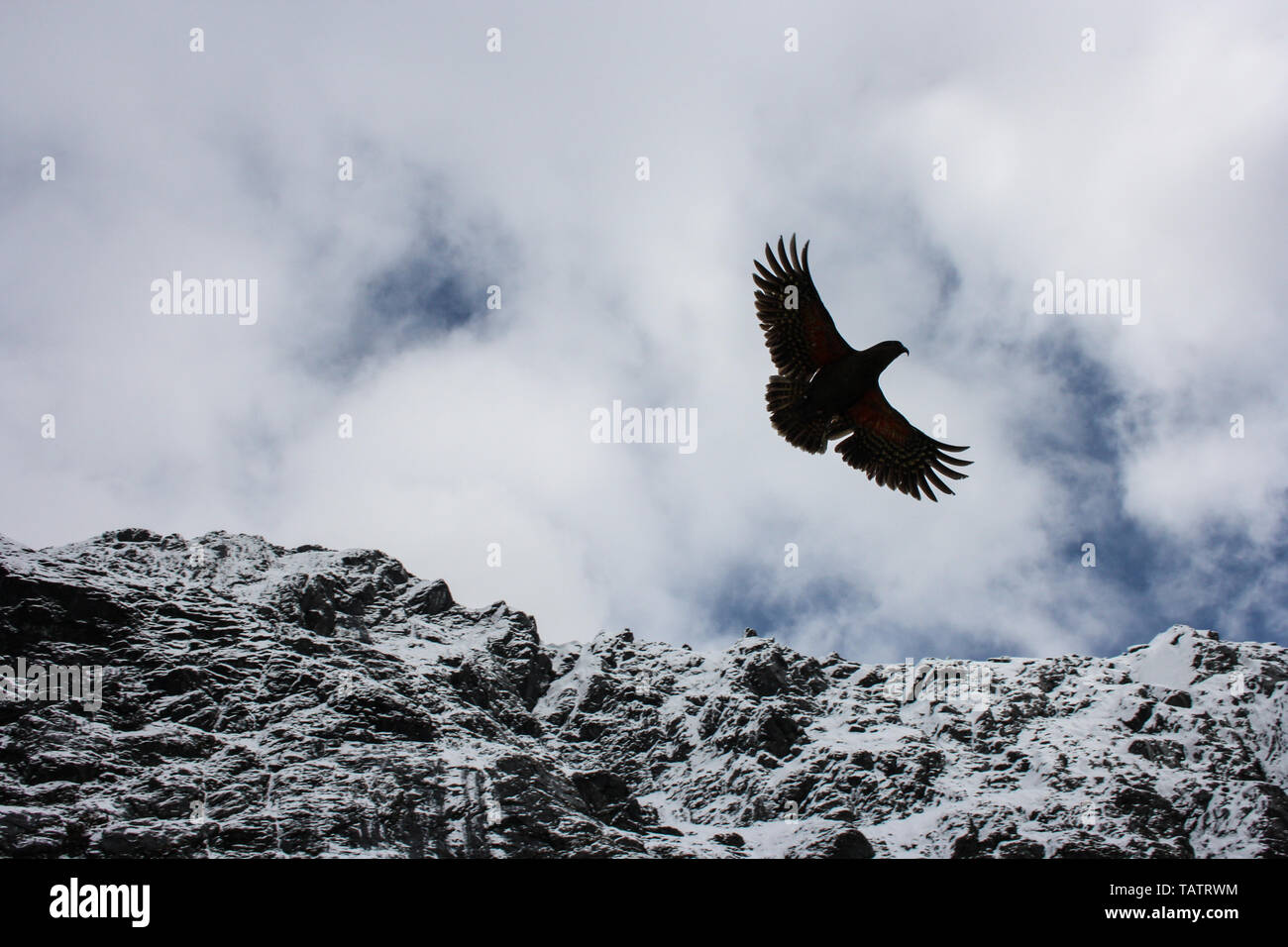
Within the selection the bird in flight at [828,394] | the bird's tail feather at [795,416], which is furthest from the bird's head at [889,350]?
the bird's tail feather at [795,416]

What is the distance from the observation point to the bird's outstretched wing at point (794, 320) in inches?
850

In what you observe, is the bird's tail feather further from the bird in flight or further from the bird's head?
the bird's head

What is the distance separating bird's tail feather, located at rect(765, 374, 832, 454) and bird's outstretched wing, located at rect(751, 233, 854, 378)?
24 cm

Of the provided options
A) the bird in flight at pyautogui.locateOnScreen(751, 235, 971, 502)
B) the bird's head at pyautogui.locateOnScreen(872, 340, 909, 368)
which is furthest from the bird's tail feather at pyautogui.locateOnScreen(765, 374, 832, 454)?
the bird's head at pyautogui.locateOnScreen(872, 340, 909, 368)

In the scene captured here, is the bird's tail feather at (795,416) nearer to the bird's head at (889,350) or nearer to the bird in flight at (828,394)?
the bird in flight at (828,394)

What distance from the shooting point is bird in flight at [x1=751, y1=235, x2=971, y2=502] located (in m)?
21.5

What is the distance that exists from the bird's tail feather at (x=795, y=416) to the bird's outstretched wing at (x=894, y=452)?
0.74 meters

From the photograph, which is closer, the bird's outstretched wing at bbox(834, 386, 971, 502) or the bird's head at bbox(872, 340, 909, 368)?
the bird's head at bbox(872, 340, 909, 368)

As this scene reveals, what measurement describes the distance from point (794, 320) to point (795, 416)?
6.34 ft

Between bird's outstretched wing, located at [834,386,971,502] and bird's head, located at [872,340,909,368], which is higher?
bird's head, located at [872,340,909,368]

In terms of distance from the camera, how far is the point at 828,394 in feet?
71.1
